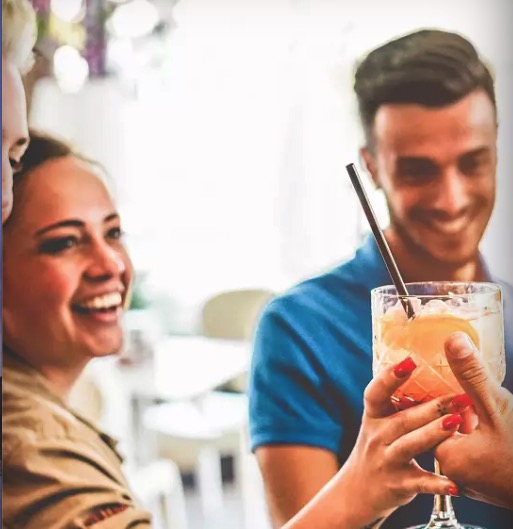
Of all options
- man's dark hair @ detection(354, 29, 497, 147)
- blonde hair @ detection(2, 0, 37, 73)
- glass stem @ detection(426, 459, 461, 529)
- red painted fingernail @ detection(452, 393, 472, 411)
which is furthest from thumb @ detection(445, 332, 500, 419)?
blonde hair @ detection(2, 0, 37, 73)

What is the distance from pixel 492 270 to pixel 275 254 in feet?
1.90

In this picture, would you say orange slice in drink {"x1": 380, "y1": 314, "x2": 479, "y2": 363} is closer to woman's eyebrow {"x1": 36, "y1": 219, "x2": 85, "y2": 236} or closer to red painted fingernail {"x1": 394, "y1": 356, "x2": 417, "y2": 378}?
red painted fingernail {"x1": 394, "y1": 356, "x2": 417, "y2": 378}

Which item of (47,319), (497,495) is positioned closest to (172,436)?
(47,319)

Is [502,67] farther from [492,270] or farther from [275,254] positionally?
[275,254]

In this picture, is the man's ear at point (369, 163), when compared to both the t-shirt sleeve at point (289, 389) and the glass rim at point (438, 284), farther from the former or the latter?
the t-shirt sleeve at point (289, 389)

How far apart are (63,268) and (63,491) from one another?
61 centimetres

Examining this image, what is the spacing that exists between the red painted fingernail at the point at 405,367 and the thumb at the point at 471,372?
0.09 metres

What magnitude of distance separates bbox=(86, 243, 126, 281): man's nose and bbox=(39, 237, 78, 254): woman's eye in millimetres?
65

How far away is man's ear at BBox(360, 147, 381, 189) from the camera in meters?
2.04

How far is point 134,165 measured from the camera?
218 centimetres

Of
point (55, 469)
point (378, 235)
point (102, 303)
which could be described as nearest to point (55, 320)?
point (102, 303)

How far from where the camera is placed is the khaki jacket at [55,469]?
2088 mm

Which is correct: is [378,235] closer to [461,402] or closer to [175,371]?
[461,402]

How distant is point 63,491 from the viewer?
2.09 m
